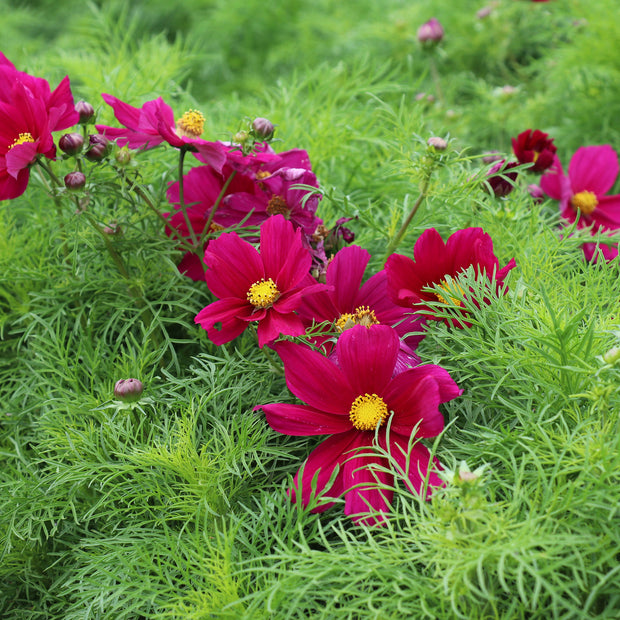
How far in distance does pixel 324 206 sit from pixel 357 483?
426 millimetres

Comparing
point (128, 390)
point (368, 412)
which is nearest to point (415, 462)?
point (368, 412)

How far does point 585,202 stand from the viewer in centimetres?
93

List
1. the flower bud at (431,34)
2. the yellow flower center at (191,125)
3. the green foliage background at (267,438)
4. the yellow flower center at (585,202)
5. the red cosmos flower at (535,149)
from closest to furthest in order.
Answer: the green foliage background at (267,438) → the yellow flower center at (191,125) → the red cosmos flower at (535,149) → the yellow flower center at (585,202) → the flower bud at (431,34)

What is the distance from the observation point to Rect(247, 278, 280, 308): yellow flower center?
0.62m

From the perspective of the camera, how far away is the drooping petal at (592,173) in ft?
3.11

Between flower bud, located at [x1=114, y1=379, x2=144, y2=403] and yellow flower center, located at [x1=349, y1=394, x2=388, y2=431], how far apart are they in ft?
0.65

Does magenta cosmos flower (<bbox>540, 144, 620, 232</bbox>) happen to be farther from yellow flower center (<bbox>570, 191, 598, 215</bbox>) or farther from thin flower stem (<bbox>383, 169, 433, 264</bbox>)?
thin flower stem (<bbox>383, 169, 433, 264</bbox>)

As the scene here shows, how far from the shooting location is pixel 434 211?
809 millimetres

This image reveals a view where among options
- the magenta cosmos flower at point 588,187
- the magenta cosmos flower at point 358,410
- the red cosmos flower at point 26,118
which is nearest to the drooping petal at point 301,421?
the magenta cosmos flower at point 358,410

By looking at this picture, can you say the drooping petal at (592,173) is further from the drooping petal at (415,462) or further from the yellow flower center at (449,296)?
the drooping petal at (415,462)

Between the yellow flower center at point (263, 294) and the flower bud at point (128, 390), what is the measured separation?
13cm

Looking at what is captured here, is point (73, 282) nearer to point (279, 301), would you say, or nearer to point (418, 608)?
point (279, 301)

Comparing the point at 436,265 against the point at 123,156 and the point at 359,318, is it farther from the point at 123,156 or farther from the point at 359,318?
the point at 123,156

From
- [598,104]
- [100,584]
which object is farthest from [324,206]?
[598,104]
